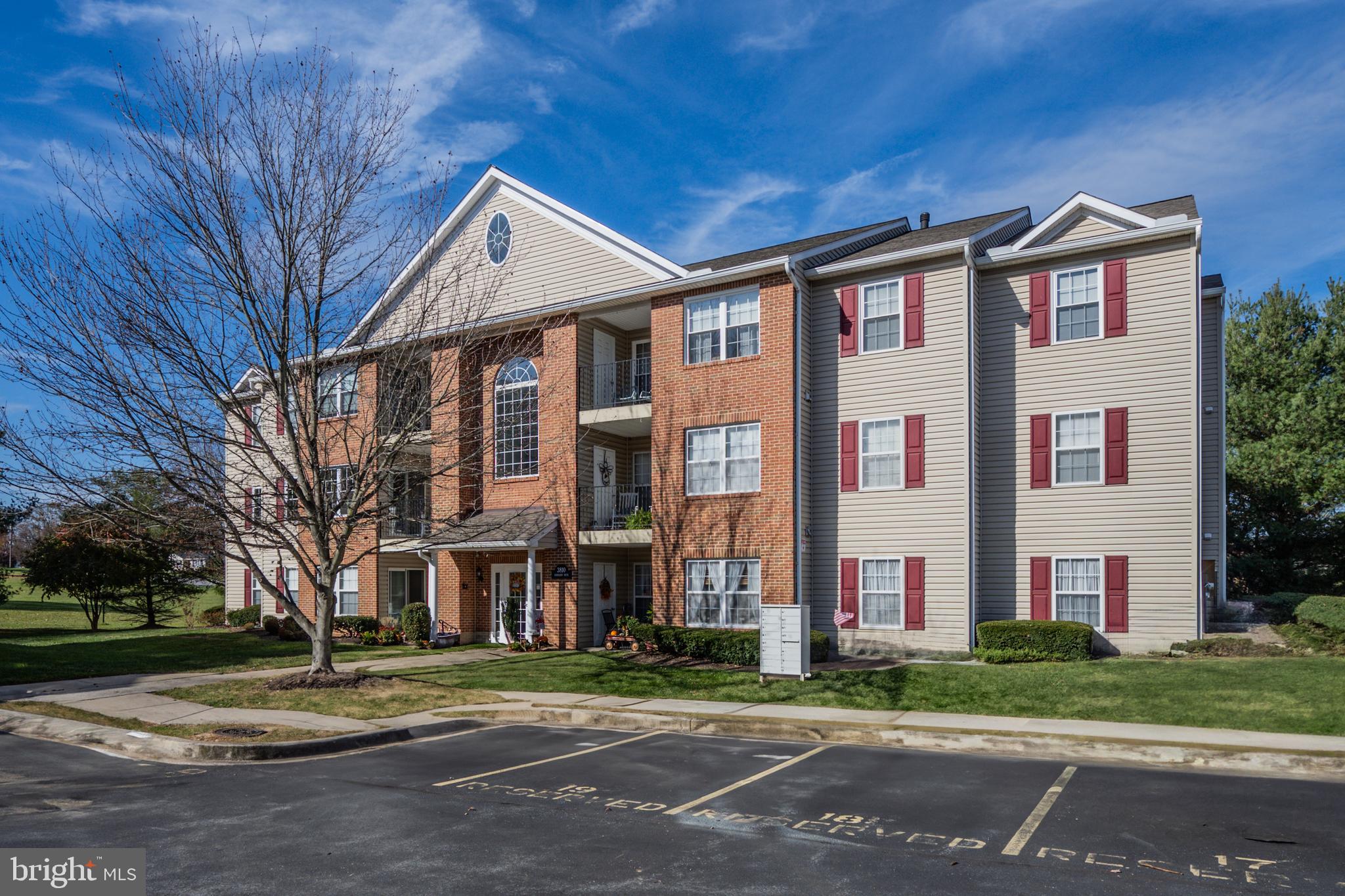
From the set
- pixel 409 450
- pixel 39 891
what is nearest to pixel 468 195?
pixel 409 450

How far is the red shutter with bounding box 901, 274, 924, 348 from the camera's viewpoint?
2122 cm

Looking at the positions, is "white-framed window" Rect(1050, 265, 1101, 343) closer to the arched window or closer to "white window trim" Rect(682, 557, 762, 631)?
"white window trim" Rect(682, 557, 762, 631)

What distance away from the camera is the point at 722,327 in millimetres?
22531

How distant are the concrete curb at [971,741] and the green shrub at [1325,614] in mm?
8907

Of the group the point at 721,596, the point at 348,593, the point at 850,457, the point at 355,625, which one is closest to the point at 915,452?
the point at 850,457

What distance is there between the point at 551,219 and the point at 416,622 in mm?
11190

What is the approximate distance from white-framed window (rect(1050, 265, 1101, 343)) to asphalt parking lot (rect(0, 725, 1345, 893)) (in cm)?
1206

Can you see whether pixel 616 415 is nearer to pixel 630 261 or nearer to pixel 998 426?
pixel 630 261

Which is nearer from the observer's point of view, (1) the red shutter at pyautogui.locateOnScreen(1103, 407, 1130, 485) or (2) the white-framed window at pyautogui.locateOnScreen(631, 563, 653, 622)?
(1) the red shutter at pyautogui.locateOnScreen(1103, 407, 1130, 485)

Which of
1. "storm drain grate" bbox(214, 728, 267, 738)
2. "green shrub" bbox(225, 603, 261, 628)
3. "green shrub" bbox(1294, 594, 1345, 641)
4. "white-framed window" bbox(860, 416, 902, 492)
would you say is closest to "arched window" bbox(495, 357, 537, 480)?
"white-framed window" bbox(860, 416, 902, 492)

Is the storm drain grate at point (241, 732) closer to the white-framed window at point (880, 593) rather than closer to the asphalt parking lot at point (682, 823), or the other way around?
the asphalt parking lot at point (682, 823)

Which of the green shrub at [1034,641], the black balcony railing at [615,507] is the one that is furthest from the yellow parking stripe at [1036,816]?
the black balcony railing at [615,507]

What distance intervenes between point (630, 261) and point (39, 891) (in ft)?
63.5

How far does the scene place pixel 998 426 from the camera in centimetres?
2116
